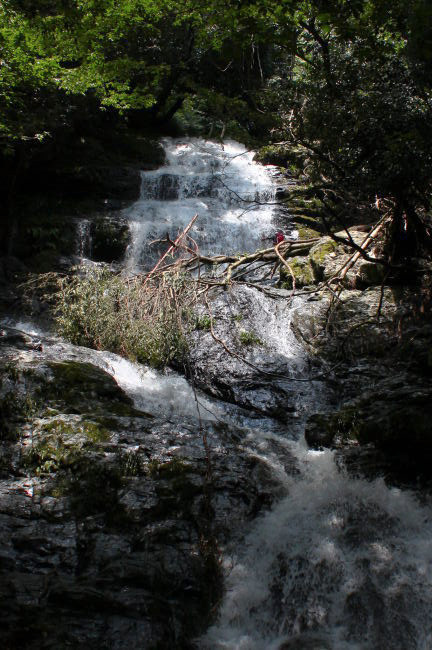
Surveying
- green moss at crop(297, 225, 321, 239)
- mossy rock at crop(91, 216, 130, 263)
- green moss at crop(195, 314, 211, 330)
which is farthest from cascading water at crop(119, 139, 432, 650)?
green moss at crop(297, 225, 321, 239)

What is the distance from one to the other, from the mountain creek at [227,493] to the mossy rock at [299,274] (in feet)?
5.47

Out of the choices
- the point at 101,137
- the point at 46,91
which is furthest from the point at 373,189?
the point at 101,137

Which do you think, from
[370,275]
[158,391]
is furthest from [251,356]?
[370,275]

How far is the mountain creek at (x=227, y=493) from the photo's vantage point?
369cm

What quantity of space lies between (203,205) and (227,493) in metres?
11.0

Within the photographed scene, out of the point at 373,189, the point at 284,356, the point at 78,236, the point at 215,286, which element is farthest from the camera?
the point at 78,236

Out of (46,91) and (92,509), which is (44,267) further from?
(92,509)

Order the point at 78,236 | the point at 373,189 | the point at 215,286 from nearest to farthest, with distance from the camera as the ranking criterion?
the point at 373,189 → the point at 215,286 → the point at 78,236

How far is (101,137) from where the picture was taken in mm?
17438

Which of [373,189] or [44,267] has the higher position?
[373,189]

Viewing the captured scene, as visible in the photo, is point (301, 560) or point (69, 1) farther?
point (69, 1)

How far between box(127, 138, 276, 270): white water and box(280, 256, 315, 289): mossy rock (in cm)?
186

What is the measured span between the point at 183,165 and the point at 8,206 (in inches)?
247

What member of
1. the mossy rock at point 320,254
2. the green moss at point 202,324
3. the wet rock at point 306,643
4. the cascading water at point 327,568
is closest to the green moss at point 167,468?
the cascading water at point 327,568
